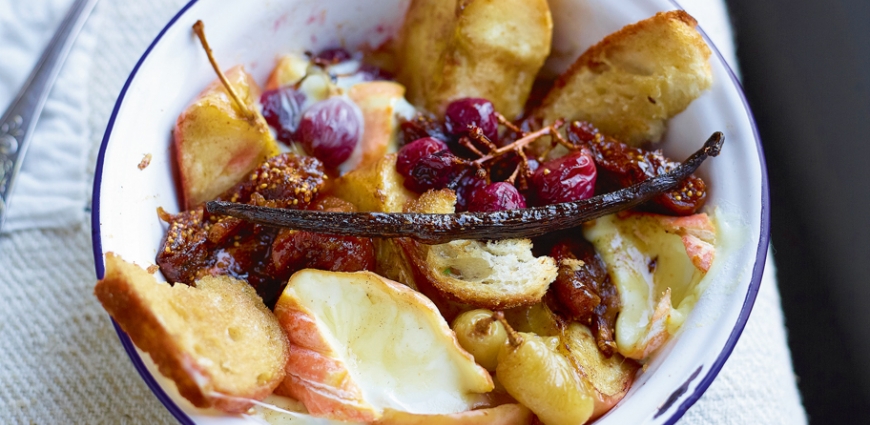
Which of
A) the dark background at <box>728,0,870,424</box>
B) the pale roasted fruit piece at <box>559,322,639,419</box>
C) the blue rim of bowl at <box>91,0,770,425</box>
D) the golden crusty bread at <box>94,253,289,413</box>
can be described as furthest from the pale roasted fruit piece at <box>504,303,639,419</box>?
the dark background at <box>728,0,870,424</box>

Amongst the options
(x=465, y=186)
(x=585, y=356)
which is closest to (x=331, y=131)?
(x=465, y=186)

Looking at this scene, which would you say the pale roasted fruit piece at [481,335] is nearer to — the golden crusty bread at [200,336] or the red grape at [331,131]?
the golden crusty bread at [200,336]

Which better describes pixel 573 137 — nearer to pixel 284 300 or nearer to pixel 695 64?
pixel 695 64

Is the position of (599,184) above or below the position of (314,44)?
below

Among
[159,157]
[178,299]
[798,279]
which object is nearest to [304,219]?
[178,299]

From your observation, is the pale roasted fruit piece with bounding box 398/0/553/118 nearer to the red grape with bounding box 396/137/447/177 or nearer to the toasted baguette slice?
the red grape with bounding box 396/137/447/177

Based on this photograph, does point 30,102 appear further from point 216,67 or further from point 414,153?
point 414,153
